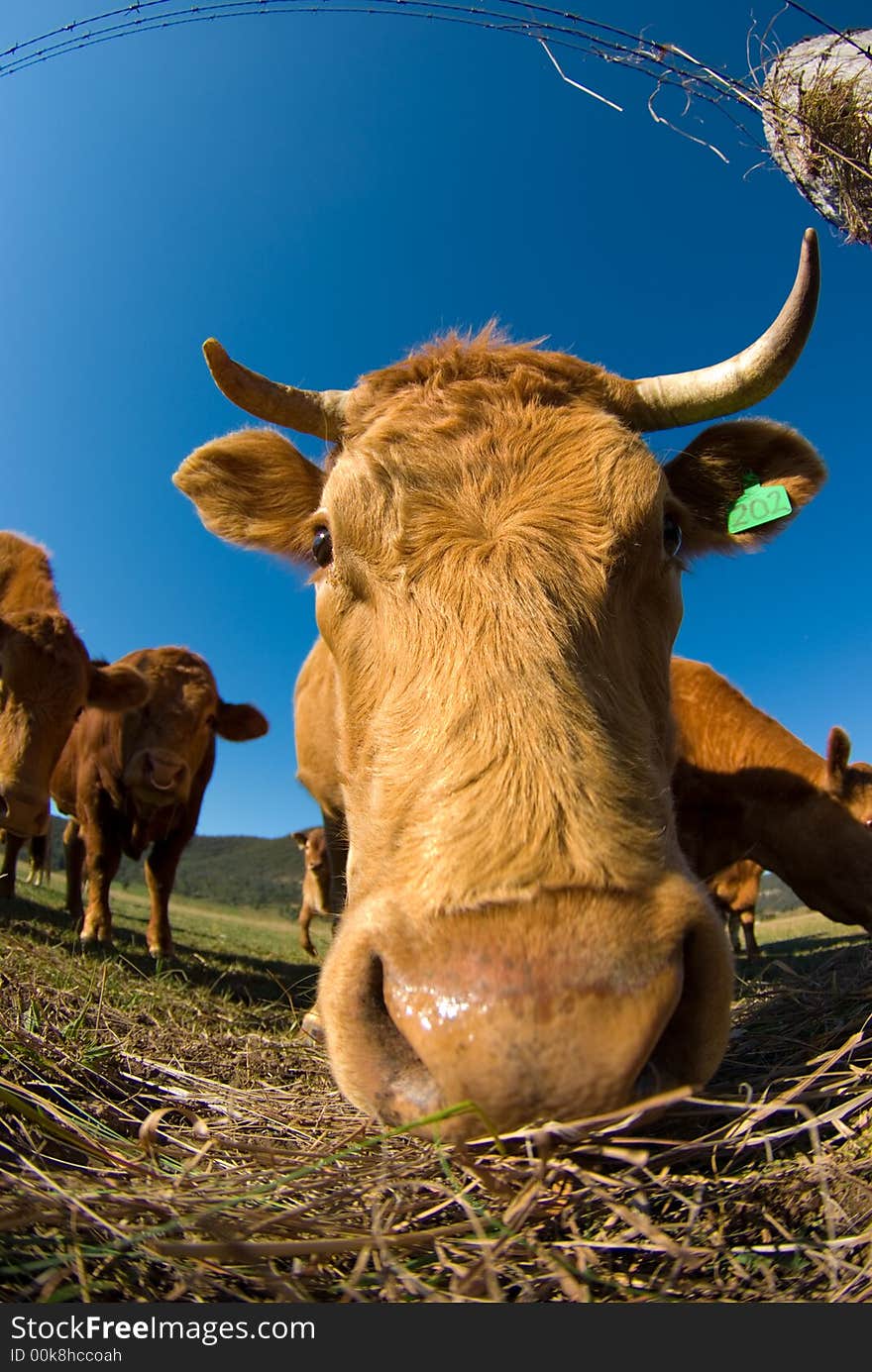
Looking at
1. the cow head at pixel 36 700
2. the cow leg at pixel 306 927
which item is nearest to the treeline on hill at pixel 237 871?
the cow leg at pixel 306 927

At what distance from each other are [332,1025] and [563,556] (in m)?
1.41

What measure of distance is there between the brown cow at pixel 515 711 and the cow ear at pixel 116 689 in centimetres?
428

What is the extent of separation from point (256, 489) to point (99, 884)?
4.96 meters

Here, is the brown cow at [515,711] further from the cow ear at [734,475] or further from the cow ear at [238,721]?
the cow ear at [238,721]

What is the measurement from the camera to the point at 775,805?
5.71 metres

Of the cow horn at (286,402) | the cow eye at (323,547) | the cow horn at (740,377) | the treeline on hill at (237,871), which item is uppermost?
the cow horn at (740,377)

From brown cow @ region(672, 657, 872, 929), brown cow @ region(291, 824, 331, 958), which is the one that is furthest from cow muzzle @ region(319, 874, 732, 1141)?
brown cow @ region(291, 824, 331, 958)

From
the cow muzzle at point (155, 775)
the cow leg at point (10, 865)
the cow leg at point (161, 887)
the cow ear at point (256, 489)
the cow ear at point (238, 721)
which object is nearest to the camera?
the cow ear at point (256, 489)

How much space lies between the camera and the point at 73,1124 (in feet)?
6.00

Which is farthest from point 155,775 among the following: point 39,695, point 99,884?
point 39,695

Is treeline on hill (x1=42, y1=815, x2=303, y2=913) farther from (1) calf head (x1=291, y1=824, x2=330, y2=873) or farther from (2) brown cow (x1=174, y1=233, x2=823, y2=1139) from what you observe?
(2) brown cow (x1=174, y1=233, x2=823, y2=1139)

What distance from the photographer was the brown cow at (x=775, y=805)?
17.6ft

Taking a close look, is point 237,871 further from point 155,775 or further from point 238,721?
point 155,775

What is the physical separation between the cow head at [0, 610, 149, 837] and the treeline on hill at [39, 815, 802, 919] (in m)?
27.8
